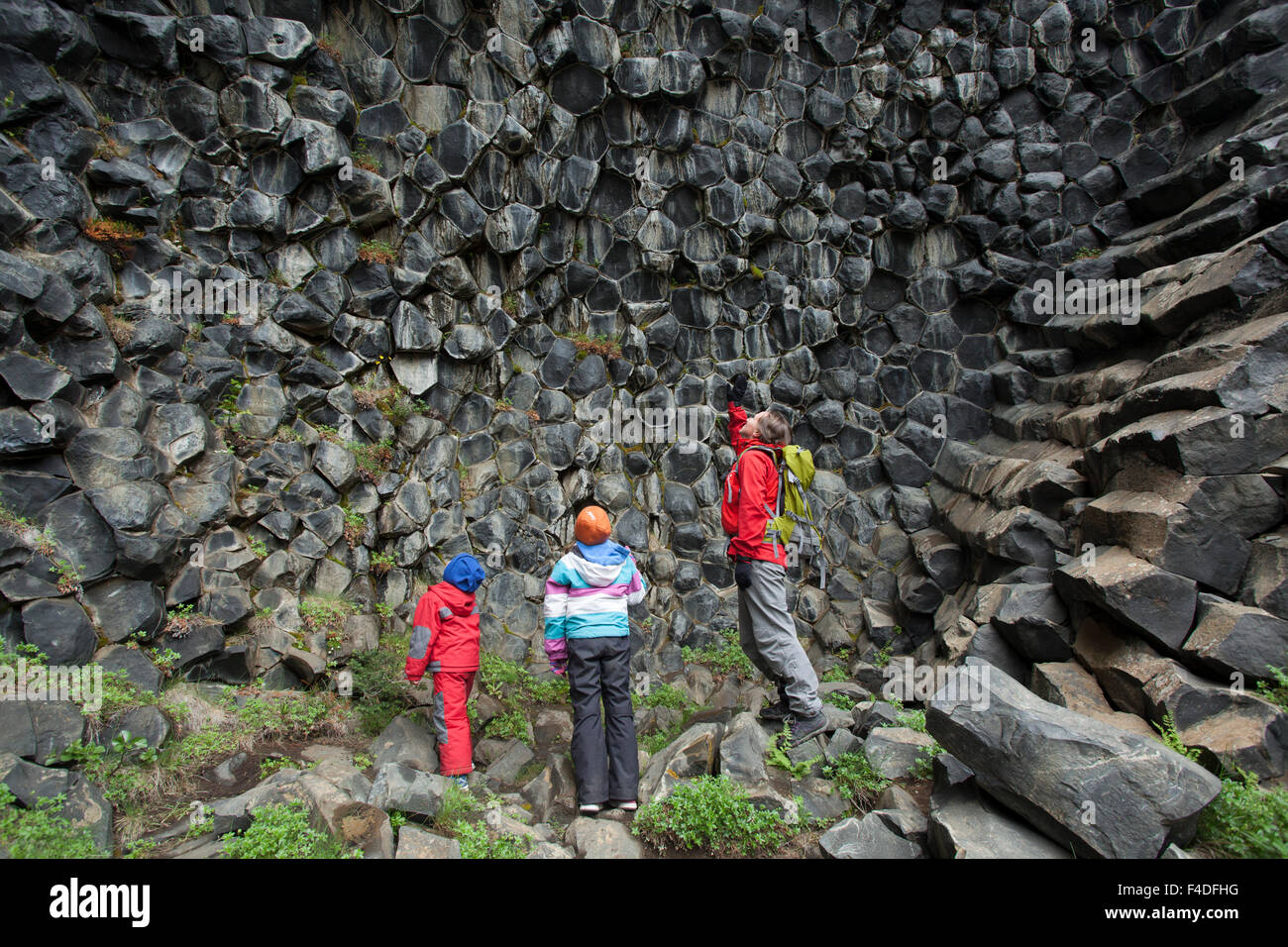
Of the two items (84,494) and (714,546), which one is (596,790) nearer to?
(714,546)

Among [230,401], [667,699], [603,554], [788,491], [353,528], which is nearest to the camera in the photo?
[603,554]

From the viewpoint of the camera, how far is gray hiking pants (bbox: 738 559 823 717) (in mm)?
5652

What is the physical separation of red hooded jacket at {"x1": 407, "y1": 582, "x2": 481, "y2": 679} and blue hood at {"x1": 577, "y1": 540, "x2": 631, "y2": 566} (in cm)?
112

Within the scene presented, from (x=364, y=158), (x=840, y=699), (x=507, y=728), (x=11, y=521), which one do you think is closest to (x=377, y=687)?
(x=507, y=728)

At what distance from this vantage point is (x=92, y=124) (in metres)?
6.35

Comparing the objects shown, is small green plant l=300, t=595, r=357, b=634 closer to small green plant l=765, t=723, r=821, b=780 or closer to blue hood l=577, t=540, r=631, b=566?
blue hood l=577, t=540, r=631, b=566

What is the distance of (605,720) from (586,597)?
920mm

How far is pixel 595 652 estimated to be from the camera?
16.6 ft

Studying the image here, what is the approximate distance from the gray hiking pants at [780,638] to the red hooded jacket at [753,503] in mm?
112

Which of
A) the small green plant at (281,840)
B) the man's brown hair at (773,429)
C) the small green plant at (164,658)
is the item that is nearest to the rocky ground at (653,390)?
the small green plant at (164,658)

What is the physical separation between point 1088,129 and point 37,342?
11942mm

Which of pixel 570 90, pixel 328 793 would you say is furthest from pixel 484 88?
pixel 328 793

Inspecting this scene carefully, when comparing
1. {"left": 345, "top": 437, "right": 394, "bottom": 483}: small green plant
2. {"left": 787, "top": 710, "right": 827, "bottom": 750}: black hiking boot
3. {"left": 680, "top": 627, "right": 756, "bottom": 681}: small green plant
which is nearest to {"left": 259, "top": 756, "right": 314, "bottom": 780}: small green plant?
{"left": 345, "top": 437, "right": 394, "bottom": 483}: small green plant

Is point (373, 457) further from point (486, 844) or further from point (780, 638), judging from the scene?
point (780, 638)
